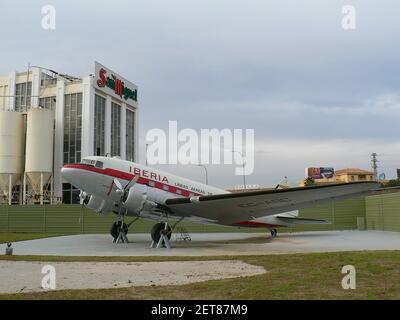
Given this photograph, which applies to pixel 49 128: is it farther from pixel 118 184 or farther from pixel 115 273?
pixel 115 273

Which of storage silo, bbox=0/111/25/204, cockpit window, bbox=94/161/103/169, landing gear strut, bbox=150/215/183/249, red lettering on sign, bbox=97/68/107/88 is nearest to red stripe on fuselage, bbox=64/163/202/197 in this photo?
cockpit window, bbox=94/161/103/169

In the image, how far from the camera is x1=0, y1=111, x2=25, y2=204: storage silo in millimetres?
54281

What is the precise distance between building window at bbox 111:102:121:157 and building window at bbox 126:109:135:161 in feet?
8.94

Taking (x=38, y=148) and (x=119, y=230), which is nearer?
(x=119, y=230)

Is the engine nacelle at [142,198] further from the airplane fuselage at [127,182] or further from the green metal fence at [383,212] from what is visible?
the green metal fence at [383,212]

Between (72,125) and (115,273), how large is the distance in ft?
158

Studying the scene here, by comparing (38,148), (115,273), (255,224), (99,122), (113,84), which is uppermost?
(113,84)

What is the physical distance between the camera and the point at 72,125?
56.6 meters

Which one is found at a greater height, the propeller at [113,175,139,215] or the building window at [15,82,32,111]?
the building window at [15,82,32,111]

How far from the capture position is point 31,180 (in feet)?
176

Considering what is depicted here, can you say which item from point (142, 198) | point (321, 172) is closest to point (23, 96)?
point (142, 198)

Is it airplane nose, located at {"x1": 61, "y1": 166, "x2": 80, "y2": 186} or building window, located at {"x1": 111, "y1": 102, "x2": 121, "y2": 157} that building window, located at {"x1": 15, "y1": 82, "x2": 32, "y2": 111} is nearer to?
building window, located at {"x1": 111, "y1": 102, "x2": 121, "y2": 157}
